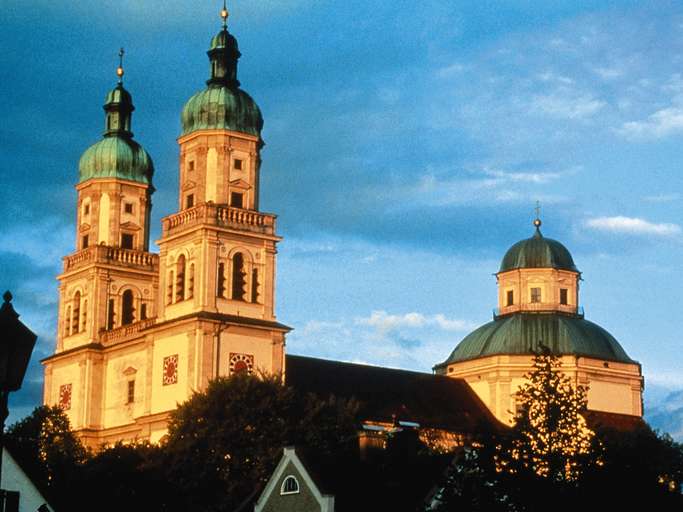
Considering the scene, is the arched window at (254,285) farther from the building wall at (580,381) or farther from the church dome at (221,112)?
the building wall at (580,381)

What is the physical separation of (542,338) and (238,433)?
3916 centimetres

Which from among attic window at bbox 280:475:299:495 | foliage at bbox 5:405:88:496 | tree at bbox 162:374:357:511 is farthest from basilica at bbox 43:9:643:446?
attic window at bbox 280:475:299:495

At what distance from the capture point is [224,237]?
8444 cm

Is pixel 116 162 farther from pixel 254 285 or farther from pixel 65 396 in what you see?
pixel 254 285

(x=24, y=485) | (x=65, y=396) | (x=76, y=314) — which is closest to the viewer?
(x=24, y=485)

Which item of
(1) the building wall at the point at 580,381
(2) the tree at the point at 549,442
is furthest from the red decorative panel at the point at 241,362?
(2) the tree at the point at 549,442

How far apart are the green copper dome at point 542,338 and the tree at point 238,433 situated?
3108 cm

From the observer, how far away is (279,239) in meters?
86.2

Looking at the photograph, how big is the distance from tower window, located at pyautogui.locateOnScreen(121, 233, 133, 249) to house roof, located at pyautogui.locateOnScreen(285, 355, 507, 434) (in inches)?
520

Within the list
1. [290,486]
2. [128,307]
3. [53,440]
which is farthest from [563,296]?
[290,486]

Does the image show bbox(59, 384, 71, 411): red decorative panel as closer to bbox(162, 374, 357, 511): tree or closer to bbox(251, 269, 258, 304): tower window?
bbox(251, 269, 258, 304): tower window

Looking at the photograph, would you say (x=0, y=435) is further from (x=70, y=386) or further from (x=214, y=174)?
(x=70, y=386)

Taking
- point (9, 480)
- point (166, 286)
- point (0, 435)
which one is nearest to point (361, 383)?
point (166, 286)

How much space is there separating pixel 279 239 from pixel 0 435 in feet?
240
